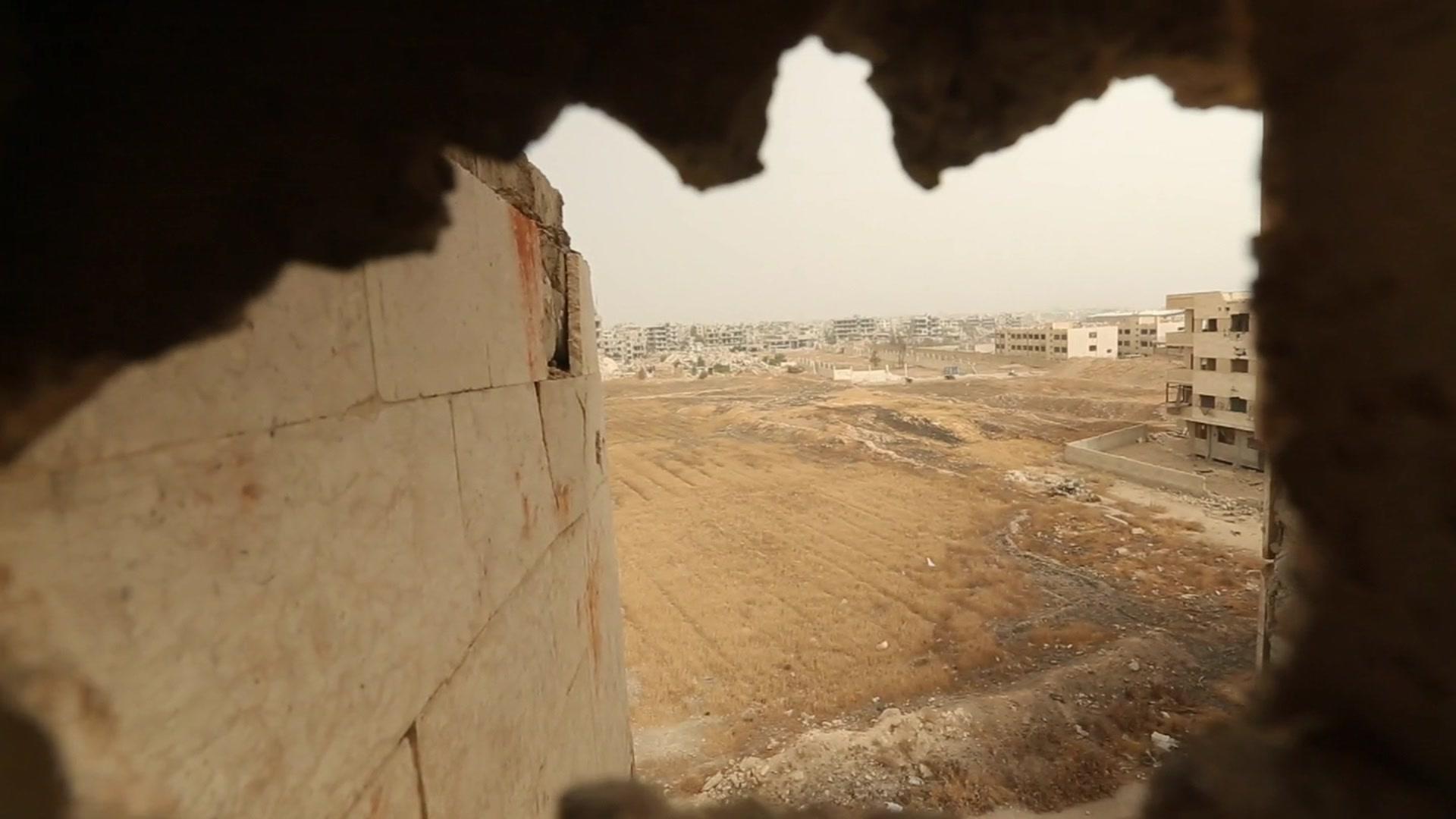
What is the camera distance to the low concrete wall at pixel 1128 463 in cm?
1775

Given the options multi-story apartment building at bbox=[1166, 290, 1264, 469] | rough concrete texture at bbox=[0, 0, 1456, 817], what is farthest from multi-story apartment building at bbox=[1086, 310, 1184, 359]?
rough concrete texture at bbox=[0, 0, 1456, 817]

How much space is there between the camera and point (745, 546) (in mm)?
14688

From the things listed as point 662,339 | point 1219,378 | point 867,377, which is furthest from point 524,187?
point 662,339

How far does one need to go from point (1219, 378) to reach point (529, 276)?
2225 centimetres

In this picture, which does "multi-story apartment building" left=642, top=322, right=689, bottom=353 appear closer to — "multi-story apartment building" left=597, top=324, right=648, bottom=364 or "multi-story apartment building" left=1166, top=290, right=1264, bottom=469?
"multi-story apartment building" left=597, top=324, right=648, bottom=364

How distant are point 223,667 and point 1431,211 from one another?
1761 mm

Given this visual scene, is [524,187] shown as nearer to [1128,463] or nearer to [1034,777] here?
[1034,777]

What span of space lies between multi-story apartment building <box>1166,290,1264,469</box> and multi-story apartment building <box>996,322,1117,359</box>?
38.0 meters

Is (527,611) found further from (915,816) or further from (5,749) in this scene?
(915,816)

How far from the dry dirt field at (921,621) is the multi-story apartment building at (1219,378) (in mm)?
1658

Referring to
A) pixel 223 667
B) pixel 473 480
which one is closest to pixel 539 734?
pixel 473 480

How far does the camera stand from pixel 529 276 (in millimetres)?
3188

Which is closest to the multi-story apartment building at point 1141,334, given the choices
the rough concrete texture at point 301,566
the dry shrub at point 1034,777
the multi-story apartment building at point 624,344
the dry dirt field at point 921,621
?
the dry dirt field at point 921,621

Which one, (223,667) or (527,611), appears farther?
(527,611)
